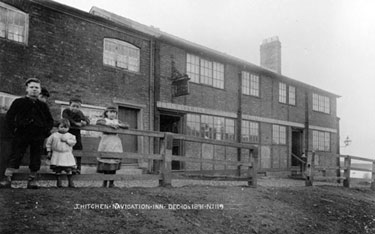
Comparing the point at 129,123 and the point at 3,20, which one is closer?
the point at 3,20

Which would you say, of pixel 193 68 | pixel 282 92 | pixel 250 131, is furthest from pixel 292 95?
pixel 193 68

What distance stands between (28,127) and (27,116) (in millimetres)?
160

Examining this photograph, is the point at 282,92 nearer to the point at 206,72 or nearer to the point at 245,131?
the point at 245,131

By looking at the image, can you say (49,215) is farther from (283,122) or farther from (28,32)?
(283,122)

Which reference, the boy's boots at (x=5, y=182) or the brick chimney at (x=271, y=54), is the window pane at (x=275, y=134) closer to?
the brick chimney at (x=271, y=54)

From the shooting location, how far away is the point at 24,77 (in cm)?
1015

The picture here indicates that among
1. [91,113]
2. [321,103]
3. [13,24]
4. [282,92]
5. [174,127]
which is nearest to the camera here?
[13,24]

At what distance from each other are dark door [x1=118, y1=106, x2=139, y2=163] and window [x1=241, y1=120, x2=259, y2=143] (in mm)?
6075

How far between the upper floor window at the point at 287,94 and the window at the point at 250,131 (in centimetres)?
289

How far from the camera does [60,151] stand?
574 centimetres

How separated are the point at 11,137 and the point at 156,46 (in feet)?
28.7

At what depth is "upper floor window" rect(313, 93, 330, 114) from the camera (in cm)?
2234

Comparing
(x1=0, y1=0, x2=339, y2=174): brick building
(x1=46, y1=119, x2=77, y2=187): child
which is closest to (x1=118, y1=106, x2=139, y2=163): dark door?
(x1=0, y1=0, x2=339, y2=174): brick building

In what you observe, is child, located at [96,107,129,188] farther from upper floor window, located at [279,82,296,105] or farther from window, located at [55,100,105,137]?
upper floor window, located at [279,82,296,105]
